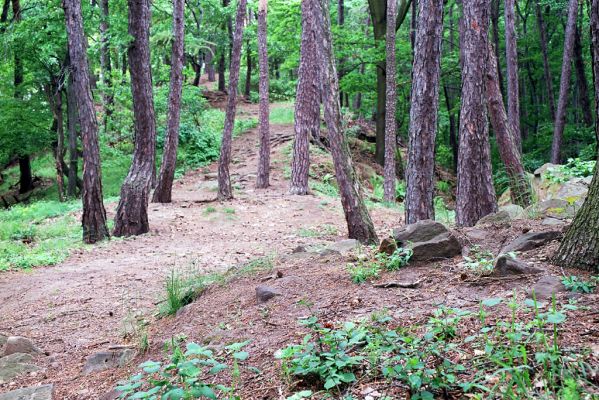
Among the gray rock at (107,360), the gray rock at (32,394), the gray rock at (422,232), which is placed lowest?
the gray rock at (107,360)

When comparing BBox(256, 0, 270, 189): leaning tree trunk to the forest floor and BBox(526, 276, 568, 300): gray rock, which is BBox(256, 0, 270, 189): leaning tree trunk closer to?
the forest floor

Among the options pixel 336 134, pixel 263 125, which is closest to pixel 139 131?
pixel 336 134

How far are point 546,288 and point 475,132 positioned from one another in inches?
218

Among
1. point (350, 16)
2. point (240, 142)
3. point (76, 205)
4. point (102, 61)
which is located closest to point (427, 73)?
point (76, 205)

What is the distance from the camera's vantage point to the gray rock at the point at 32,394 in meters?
3.86

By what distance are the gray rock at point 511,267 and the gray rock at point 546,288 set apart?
0.25m

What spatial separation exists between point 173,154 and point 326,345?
42.4 feet

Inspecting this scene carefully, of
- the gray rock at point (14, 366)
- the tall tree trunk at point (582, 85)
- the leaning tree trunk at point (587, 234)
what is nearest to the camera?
the leaning tree trunk at point (587, 234)

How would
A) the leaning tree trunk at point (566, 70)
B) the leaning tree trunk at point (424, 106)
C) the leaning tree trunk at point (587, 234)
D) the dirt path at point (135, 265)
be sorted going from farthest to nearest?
1. the leaning tree trunk at point (566, 70)
2. the leaning tree trunk at point (424, 106)
3. the dirt path at point (135, 265)
4. the leaning tree trunk at point (587, 234)

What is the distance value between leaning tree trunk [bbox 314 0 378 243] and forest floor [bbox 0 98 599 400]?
100 centimetres

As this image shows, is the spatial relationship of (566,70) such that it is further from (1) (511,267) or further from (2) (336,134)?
(1) (511,267)

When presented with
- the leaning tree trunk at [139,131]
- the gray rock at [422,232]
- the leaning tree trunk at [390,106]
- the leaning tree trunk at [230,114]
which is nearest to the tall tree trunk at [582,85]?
the leaning tree trunk at [390,106]

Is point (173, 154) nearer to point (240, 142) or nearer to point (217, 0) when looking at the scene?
point (240, 142)

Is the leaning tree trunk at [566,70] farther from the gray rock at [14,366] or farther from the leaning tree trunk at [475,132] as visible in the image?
the gray rock at [14,366]
